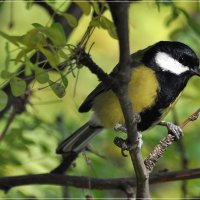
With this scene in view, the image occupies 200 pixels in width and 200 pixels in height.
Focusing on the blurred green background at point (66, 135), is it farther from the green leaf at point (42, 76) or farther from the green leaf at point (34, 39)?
the green leaf at point (34, 39)

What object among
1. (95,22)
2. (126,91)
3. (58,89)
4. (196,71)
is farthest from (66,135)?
(126,91)

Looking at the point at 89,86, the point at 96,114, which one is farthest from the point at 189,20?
the point at 89,86

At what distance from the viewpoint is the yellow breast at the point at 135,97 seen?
2596 millimetres

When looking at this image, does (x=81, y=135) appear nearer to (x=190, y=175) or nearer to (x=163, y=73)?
(x=163, y=73)

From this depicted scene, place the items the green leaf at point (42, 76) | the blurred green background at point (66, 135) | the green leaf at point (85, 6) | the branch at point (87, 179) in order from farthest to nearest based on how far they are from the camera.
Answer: the blurred green background at point (66, 135), the branch at point (87, 179), the green leaf at point (42, 76), the green leaf at point (85, 6)

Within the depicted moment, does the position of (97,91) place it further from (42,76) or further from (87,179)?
(42,76)

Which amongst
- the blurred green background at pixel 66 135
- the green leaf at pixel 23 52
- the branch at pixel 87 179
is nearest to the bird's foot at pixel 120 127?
the blurred green background at pixel 66 135

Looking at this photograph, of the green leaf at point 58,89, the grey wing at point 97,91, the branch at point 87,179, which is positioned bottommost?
the branch at point 87,179

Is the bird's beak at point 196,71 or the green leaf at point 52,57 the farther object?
the bird's beak at point 196,71

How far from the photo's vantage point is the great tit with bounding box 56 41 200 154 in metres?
2.63

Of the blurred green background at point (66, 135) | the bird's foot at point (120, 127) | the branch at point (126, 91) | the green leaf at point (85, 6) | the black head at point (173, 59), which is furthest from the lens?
the black head at point (173, 59)

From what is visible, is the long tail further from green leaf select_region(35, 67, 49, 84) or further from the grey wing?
green leaf select_region(35, 67, 49, 84)

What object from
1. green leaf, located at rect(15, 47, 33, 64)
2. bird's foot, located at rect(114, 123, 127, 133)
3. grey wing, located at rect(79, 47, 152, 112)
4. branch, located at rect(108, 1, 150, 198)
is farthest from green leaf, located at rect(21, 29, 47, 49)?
grey wing, located at rect(79, 47, 152, 112)

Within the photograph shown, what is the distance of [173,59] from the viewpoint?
2885mm
